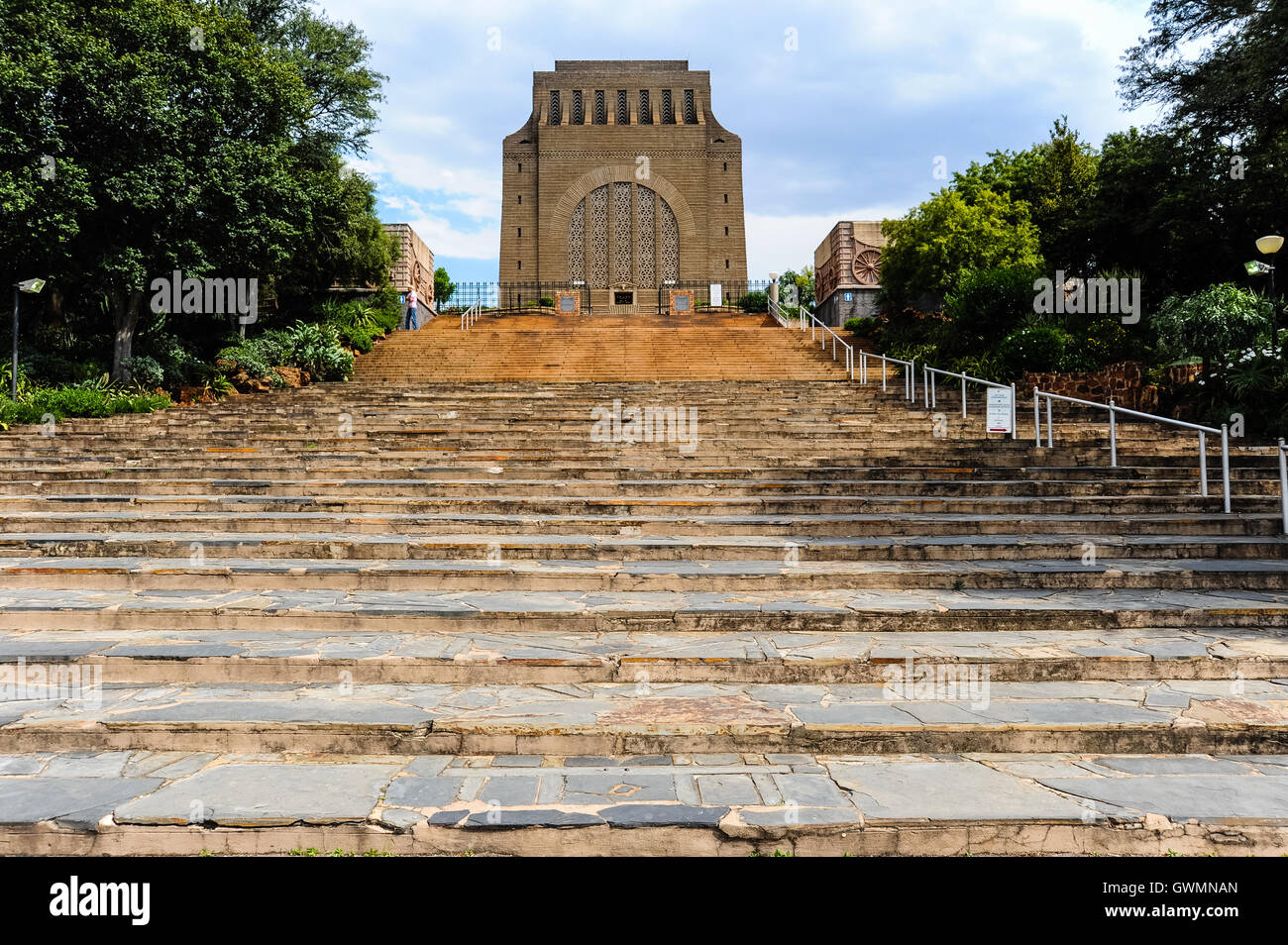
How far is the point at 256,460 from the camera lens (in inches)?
428

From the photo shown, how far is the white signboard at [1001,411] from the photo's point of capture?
11.5 meters

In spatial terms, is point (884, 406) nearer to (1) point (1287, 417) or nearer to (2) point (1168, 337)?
(2) point (1168, 337)

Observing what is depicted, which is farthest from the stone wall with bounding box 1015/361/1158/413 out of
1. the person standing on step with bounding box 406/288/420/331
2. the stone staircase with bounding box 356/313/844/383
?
the person standing on step with bounding box 406/288/420/331

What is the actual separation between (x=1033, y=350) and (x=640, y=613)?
1450 cm

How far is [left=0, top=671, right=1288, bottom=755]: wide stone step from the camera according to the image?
3684 millimetres

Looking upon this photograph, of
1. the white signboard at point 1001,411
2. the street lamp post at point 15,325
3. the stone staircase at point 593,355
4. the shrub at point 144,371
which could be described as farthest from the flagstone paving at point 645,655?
the stone staircase at point 593,355

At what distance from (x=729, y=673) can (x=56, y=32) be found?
60.8ft

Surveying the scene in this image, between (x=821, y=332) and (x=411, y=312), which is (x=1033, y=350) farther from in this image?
(x=411, y=312)

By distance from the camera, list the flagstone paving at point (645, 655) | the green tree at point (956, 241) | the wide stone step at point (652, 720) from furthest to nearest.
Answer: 1. the green tree at point (956, 241)
2. the wide stone step at point (652, 720)
3. the flagstone paving at point (645, 655)

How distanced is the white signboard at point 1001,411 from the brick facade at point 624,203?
3172 cm

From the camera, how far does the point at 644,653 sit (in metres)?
4.76

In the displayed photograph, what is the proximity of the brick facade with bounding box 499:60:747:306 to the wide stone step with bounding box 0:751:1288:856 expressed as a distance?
131 feet

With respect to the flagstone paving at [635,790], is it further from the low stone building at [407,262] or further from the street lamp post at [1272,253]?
the low stone building at [407,262]
